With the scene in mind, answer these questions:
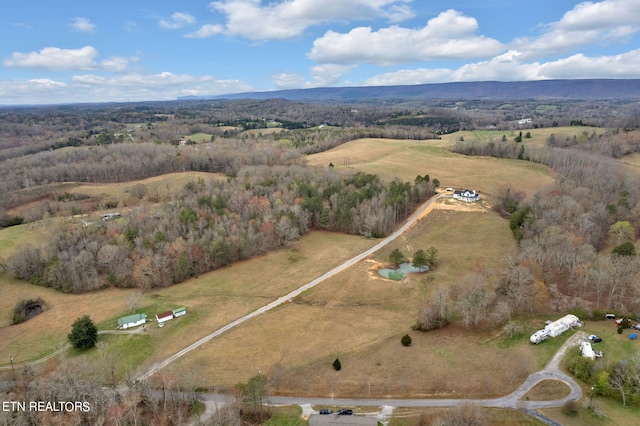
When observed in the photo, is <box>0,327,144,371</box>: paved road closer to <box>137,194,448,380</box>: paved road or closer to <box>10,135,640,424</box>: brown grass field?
<box>10,135,640,424</box>: brown grass field

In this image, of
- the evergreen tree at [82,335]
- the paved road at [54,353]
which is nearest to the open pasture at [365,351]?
the paved road at [54,353]

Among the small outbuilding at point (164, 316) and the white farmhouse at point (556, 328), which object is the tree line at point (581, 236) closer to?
the white farmhouse at point (556, 328)

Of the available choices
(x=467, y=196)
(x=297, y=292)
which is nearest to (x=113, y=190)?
(x=297, y=292)

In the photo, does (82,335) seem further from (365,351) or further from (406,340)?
(406,340)

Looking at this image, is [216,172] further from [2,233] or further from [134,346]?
[134,346]

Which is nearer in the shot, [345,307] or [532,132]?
[345,307]

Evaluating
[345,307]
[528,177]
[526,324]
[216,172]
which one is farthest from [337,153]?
[526,324]

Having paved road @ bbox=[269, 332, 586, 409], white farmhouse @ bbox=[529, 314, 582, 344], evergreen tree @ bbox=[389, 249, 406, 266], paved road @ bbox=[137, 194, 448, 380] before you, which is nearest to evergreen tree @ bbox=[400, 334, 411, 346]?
paved road @ bbox=[269, 332, 586, 409]

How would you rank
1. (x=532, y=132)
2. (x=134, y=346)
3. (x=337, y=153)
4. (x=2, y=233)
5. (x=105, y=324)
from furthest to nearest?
(x=532, y=132) < (x=337, y=153) < (x=2, y=233) < (x=105, y=324) < (x=134, y=346)
